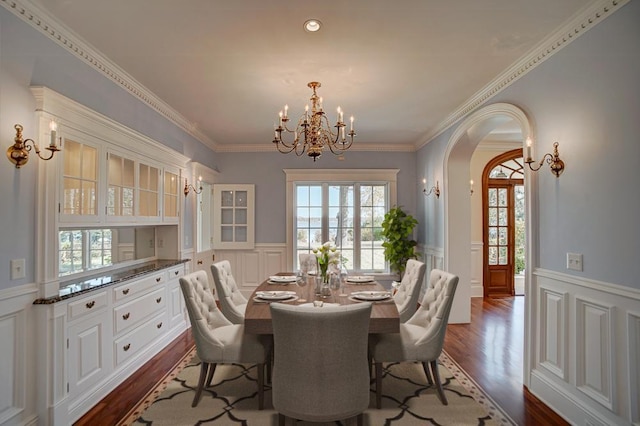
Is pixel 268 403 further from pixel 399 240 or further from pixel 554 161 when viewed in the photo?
pixel 399 240

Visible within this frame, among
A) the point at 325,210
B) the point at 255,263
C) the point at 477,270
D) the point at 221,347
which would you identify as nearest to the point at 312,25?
the point at 221,347

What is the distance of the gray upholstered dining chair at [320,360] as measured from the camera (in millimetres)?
1822

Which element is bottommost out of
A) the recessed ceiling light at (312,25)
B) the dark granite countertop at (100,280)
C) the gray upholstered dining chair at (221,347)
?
the gray upholstered dining chair at (221,347)

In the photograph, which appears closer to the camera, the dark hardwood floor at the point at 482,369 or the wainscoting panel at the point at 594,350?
the wainscoting panel at the point at 594,350

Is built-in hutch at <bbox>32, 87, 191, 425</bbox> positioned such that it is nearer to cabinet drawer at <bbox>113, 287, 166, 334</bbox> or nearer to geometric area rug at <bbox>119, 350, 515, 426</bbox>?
cabinet drawer at <bbox>113, 287, 166, 334</bbox>

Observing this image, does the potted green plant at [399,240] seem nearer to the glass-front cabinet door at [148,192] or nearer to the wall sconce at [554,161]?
the wall sconce at [554,161]

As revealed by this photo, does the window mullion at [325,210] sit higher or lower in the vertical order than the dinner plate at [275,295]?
higher

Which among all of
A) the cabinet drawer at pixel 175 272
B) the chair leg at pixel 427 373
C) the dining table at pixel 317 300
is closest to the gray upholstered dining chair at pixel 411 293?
the dining table at pixel 317 300

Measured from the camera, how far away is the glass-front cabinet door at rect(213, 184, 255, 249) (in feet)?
19.3

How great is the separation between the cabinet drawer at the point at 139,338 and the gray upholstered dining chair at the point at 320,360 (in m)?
1.78

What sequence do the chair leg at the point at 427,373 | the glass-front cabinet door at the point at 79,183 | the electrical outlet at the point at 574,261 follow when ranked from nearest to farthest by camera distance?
the electrical outlet at the point at 574,261, the glass-front cabinet door at the point at 79,183, the chair leg at the point at 427,373

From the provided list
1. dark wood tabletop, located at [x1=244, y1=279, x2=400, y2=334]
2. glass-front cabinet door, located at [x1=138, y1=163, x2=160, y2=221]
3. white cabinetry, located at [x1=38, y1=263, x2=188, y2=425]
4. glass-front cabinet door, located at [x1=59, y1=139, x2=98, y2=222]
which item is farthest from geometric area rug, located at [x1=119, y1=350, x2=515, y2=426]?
glass-front cabinet door, located at [x1=138, y1=163, x2=160, y2=221]

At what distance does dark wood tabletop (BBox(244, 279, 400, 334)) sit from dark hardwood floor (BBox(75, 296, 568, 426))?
45.1 inches

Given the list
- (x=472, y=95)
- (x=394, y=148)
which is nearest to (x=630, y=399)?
(x=472, y=95)
